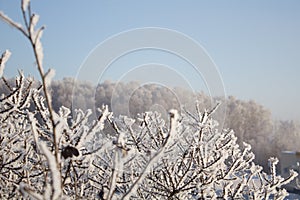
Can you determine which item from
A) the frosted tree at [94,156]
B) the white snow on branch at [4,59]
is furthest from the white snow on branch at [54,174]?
the white snow on branch at [4,59]

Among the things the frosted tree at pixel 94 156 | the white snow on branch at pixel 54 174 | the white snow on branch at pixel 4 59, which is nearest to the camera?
the white snow on branch at pixel 54 174

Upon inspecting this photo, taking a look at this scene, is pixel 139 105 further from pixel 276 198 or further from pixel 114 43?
pixel 276 198

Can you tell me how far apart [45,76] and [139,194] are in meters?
3.51

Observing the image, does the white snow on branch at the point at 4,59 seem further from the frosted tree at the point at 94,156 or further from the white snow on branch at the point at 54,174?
the white snow on branch at the point at 54,174

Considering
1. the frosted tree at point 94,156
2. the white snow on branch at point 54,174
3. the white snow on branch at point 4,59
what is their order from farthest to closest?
the white snow on branch at point 4,59, the frosted tree at point 94,156, the white snow on branch at point 54,174

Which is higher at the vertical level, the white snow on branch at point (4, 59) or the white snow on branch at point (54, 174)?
the white snow on branch at point (4, 59)

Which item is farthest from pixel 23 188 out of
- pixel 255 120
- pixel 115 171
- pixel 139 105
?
pixel 255 120

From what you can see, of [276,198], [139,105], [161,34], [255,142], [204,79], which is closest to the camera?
[276,198]

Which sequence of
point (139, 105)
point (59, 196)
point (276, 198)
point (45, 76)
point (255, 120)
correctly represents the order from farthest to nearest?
1. point (255, 120)
2. point (139, 105)
3. point (276, 198)
4. point (59, 196)
5. point (45, 76)

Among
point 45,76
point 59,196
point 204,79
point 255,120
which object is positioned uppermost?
point 255,120

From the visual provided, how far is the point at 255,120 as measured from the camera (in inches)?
1289

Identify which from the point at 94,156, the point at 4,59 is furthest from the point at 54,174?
the point at 94,156

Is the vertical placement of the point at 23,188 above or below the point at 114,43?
below

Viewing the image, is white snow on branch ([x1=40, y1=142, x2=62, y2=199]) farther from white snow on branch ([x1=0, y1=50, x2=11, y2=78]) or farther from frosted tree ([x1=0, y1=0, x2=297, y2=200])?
white snow on branch ([x1=0, y1=50, x2=11, y2=78])
